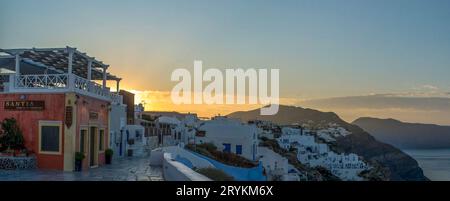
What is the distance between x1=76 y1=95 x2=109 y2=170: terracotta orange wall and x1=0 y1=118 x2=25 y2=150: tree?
1.38m

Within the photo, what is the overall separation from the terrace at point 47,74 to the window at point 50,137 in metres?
0.84

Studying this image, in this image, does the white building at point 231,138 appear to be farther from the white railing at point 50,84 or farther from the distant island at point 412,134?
the distant island at point 412,134

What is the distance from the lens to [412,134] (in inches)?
234

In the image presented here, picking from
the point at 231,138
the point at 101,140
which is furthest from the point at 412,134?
the point at 231,138

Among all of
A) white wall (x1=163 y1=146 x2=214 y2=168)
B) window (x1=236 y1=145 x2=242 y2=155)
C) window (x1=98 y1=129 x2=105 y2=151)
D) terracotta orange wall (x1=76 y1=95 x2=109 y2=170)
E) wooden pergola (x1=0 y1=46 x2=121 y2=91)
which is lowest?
window (x1=236 y1=145 x2=242 y2=155)

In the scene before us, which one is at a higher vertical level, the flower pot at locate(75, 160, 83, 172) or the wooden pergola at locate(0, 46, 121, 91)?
the wooden pergola at locate(0, 46, 121, 91)

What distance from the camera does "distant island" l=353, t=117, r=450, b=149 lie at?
510 centimetres

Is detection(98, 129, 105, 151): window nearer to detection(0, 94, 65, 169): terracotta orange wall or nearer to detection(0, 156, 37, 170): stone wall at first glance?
detection(0, 94, 65, 169): terracotta orange wall

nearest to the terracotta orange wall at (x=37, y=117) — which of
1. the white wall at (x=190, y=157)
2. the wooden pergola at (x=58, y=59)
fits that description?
the wooden pergola at (x=58, y=59)

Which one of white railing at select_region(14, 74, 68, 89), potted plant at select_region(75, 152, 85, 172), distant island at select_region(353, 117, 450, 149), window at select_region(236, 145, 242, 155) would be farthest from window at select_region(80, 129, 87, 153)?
window at select_region(236, 145, 242, 155)

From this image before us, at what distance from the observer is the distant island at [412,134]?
5.10m
